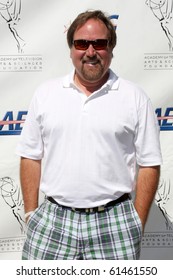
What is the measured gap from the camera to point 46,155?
148 centimetres

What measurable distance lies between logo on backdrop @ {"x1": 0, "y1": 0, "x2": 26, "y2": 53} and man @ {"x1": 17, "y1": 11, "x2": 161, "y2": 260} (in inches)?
17.3

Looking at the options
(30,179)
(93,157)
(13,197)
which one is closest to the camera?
(93,157)

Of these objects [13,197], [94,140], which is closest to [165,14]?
[94,140]

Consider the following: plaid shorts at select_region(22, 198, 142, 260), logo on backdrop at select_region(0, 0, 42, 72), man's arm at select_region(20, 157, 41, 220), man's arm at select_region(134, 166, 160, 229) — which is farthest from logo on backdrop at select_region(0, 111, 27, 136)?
man's arm at select_region(134, 166, 160, 229)

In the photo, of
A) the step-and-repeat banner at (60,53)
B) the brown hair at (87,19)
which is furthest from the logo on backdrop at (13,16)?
the brown hair at (87,19)

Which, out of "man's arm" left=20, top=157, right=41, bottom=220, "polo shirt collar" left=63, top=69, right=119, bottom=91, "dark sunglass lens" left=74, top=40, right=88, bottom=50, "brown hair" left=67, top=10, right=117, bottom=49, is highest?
"brown hair" left=67, top=10, right=117, bottom=49

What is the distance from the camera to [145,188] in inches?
57.4

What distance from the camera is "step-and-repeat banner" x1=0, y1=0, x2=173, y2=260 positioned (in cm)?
183

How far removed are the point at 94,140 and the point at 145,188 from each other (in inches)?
9.9

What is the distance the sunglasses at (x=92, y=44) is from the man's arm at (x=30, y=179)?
447 mm

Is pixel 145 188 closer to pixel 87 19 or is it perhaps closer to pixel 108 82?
pixel 108 82

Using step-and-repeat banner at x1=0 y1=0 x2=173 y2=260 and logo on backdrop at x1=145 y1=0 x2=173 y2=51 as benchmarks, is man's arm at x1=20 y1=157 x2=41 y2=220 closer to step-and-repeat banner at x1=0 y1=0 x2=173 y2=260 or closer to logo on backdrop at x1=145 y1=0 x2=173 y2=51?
step-and-repeat banner at x1=0 y1=0 x2=173 y2=260
